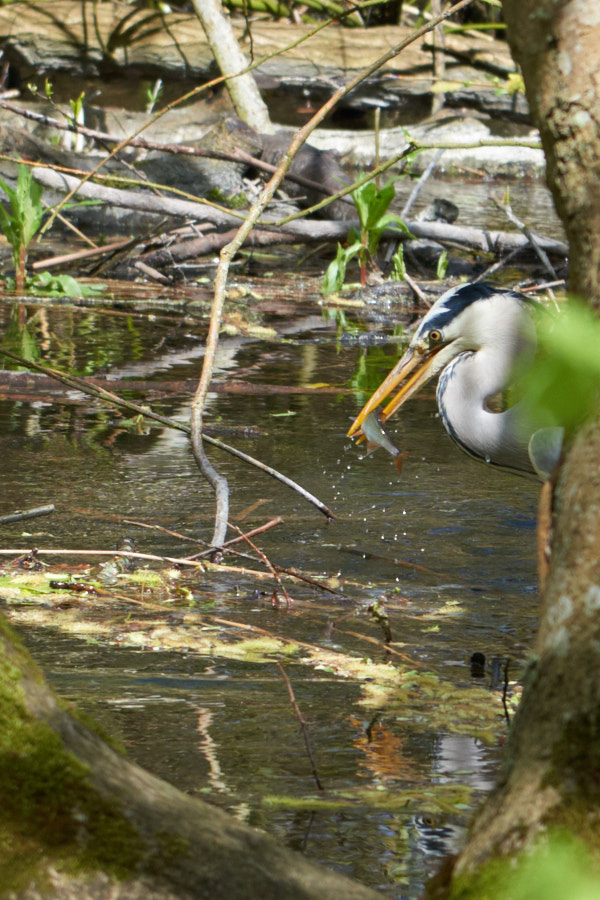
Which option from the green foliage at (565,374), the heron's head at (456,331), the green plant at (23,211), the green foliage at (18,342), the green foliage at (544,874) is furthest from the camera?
the green plant at (23,211)

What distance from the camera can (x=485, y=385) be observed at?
12.4 ft

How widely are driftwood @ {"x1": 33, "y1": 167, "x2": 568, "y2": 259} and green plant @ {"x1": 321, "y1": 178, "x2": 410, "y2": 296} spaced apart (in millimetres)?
521

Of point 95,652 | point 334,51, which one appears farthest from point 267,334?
point 334,51

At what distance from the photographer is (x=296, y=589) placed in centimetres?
335

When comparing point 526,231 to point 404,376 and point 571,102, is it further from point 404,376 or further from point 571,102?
point 571,102

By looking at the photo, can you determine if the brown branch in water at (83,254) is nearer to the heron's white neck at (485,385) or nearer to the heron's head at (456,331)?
the heron's head at (456,331)

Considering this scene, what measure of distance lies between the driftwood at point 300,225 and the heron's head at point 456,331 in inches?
184

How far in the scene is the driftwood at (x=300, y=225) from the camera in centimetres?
859

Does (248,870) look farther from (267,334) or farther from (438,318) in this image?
(267,334)

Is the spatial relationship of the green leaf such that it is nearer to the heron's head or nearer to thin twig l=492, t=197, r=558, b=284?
thin twig l=492, t=197, r=558, b=284

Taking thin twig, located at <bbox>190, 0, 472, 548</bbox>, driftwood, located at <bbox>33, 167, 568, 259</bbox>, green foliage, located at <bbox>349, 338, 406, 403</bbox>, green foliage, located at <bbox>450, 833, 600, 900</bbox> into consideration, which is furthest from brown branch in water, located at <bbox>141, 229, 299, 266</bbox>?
green foliage, located at <bbox>450, 833, 600, 900</bbox>

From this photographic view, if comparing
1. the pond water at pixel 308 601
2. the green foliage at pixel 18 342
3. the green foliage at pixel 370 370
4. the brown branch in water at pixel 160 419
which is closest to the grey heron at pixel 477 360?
the pond water at pixel 308 601

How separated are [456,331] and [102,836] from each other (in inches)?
106

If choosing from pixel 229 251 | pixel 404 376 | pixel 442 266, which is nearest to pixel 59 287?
Result: pixel 442 266
